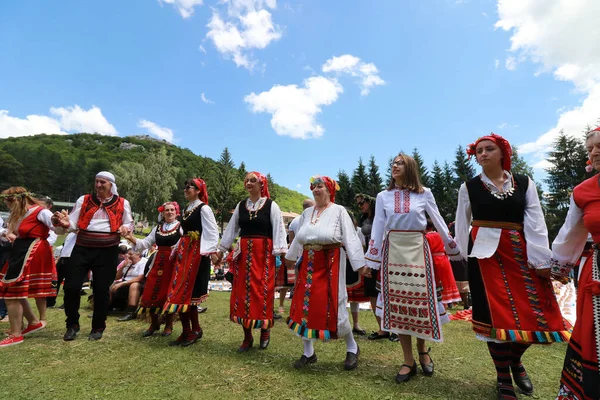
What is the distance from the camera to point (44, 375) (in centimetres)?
301

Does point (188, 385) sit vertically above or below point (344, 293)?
below

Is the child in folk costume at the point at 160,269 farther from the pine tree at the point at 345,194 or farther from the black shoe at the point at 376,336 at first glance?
the pine tree at the point at 345,194

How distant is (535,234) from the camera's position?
243 cm

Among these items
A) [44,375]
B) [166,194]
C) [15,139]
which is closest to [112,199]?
[44,375]

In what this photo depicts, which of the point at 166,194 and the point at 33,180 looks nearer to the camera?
the point at 166,194

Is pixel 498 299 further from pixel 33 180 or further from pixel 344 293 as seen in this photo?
pixel 33 180

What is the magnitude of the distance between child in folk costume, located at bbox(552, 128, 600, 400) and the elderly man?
4.93 metres

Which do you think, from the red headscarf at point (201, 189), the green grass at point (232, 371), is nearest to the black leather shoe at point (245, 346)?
the green grass at point (232, 371)

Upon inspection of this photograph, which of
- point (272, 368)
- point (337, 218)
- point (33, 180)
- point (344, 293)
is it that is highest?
point (33, 180)

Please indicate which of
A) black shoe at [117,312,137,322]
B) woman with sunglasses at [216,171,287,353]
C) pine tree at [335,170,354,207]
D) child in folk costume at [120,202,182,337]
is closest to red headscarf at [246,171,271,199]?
woman with sunglasses at [216,171,287,353]

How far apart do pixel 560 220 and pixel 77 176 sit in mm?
82471

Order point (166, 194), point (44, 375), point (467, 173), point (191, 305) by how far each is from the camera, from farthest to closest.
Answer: point (166, 194)
point (467, 173)
point (191, 305)
point (44, 375)

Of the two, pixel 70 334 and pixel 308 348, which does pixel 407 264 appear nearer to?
pixel 308 348

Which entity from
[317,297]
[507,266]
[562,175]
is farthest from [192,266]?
[562,175]
